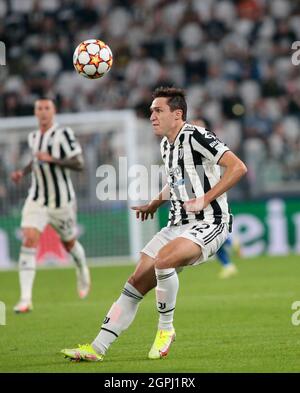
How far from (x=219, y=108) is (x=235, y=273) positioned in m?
7.30

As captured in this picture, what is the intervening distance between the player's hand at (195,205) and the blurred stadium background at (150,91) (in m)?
11.1

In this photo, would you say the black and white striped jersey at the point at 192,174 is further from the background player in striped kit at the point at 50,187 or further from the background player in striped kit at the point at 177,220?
the background player in striped kit at the point at 50,187

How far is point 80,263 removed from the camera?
13.2 m

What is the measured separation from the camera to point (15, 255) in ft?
62.5

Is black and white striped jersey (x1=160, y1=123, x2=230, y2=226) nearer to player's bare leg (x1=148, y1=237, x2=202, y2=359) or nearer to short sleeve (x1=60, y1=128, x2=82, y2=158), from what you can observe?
player's bare leg (x1=148, y1=237, x2=202, y2=359)

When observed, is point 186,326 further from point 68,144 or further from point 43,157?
point 68,144

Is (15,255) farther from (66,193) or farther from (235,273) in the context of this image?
(66,193)

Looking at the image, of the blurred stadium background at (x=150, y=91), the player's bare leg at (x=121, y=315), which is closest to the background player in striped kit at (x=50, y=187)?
the player's bare leg at (x=121, y=315)

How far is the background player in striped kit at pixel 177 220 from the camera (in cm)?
767

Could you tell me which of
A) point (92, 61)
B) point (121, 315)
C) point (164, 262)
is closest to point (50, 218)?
point (92, 61)

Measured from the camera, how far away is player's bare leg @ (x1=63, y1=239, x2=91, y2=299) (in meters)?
13.1

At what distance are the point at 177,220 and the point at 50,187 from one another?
4941mm

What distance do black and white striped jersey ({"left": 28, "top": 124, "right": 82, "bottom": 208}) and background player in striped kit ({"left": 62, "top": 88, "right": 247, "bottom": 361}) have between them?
4.59 metres
